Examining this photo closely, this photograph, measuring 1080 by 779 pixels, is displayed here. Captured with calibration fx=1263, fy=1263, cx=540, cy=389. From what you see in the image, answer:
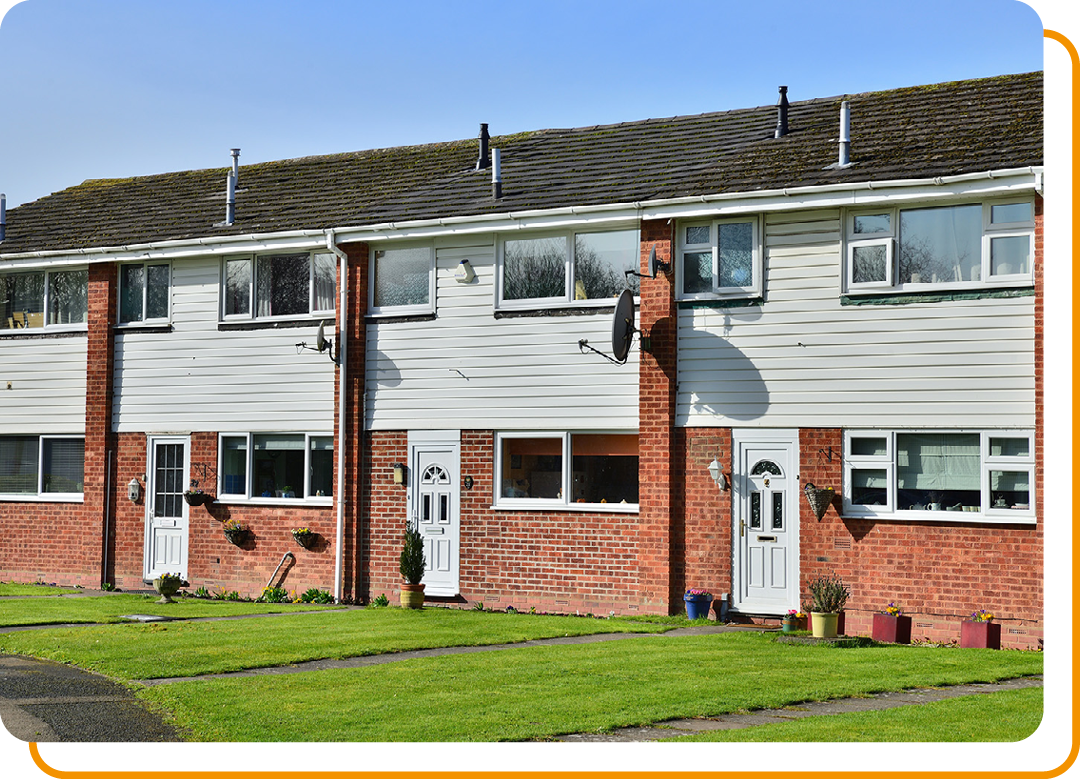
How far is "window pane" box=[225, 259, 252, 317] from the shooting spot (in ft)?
67.2

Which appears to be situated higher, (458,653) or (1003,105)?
(1003,105)

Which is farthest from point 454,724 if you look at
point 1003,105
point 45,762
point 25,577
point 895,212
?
point 25,577

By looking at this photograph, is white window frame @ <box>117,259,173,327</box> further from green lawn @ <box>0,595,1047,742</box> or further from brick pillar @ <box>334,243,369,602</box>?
green lawn @ <box>0,595,1047,742</box>

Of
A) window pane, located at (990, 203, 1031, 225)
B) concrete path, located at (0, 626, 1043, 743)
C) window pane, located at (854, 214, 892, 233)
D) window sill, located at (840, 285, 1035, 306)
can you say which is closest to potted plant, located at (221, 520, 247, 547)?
concrete path, located at (0, 626, 1043, 743)

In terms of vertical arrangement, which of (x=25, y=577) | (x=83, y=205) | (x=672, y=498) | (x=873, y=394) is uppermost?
(x=83, y=205)

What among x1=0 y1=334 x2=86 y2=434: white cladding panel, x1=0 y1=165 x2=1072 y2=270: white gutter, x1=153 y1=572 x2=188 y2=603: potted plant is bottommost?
x1=153 y1=572 x2=188 y2=603: potted plant

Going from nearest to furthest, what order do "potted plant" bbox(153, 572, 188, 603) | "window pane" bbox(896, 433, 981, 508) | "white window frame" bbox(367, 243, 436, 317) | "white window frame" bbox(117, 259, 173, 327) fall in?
"window pane" bbox(896, 433, 981, 508)
"potted plant" bbox(153, 572, 188, 603)
"white window frame" bbox(367, 243, 436, 317)
"white window frame" bbox(117, 259, 173, 327)

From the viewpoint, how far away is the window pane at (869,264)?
15.8 m

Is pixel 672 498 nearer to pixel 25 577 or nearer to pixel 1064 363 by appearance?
pixel 1064 363

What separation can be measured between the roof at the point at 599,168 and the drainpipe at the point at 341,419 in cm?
57

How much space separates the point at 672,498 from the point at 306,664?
20.3ft

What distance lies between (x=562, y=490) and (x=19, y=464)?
10.5m

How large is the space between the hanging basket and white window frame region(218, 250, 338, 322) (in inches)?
318

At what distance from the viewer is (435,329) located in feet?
61.7
